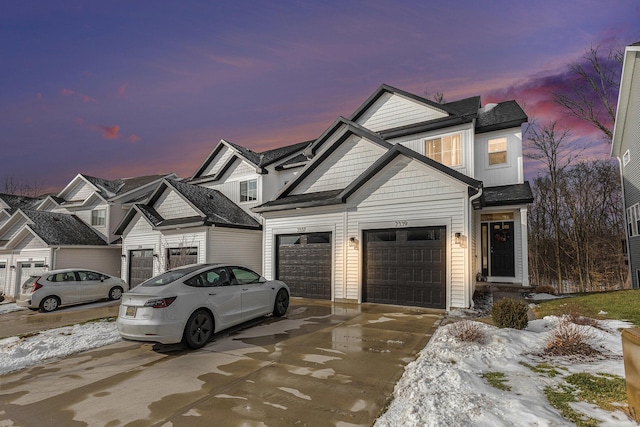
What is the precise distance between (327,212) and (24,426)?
33.6ft

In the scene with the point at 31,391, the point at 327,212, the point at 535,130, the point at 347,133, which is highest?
the point at 535,130

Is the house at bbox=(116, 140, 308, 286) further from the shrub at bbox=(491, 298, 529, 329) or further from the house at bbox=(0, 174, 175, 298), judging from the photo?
the shrub at bbox=(491, 298, 529, 329)

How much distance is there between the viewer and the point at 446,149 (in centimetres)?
1509

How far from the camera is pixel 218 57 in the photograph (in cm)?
1315

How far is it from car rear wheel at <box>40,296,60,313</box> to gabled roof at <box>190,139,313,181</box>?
1089 cm

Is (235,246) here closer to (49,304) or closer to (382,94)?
(49,304)

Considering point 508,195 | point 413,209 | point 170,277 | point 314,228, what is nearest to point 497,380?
point 170,277

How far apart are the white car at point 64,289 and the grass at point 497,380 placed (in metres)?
17.9

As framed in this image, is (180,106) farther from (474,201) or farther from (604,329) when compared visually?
(604,329)

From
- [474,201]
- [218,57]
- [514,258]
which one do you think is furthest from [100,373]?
[514,258]

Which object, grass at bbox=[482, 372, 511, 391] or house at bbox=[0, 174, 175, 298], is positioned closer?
grass at bbox=[482, 372, 511, 391]

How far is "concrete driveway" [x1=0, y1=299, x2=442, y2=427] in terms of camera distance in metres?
4.04

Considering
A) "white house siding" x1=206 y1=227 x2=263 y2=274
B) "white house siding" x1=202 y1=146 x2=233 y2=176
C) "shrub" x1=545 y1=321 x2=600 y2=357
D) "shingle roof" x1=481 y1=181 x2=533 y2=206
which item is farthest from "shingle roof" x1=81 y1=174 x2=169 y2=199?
"shrub" x1=545 y1=321 x2=600 y2=357

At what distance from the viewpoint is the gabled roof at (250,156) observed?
20.5m
